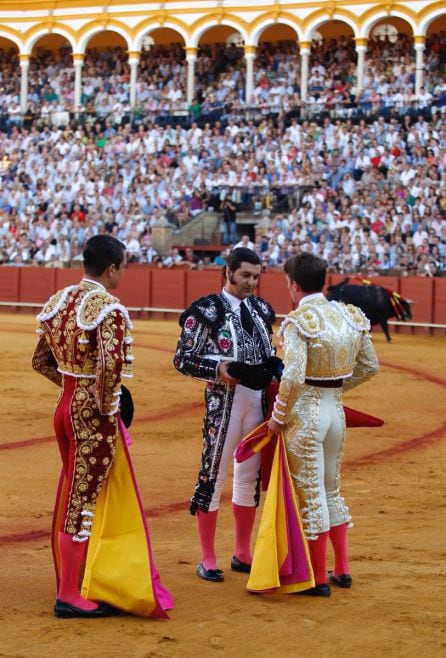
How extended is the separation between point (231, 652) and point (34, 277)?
766 inches

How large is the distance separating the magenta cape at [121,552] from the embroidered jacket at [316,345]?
600mm

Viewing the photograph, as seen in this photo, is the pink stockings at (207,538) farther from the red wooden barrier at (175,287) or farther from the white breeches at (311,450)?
the red wooden barrier at (175,287)

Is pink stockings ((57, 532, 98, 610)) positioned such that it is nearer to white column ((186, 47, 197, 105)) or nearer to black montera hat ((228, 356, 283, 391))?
black montera hat ((228, 356, 283, 391))

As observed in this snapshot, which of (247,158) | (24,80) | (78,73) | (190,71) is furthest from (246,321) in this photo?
(24,80)

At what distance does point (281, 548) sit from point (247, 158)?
1915 centimetres

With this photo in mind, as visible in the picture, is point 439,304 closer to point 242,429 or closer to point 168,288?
point 168,288

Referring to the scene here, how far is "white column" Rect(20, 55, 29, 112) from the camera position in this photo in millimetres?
29203

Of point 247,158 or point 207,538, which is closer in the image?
point 207,538

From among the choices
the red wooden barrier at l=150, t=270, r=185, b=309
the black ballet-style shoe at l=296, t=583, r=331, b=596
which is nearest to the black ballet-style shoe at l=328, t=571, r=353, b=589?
the black ballet-style shoe at l=296, t=583, r=331, b=596

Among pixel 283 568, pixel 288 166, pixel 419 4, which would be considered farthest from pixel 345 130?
pixel 283 568

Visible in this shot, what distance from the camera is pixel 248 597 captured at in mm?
4012

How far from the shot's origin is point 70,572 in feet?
12.2

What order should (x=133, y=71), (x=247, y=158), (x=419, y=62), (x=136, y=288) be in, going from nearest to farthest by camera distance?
(x=136, y=288)
(x=247, y=158)
(x=419, y=62)
(x=133, y=71)

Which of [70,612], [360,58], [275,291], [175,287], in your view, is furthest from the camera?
[360,58]
